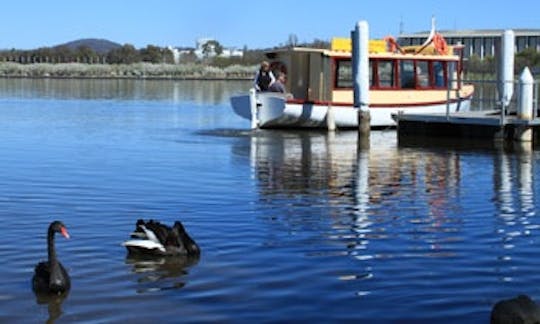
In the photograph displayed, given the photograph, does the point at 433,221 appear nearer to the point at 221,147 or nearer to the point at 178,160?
the point at 178,160

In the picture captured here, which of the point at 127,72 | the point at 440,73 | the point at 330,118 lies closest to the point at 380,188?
the point at 330,118

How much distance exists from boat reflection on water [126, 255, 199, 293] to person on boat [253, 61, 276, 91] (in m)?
20.3

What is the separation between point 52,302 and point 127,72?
125700mm

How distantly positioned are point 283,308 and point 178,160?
1334 centimetres

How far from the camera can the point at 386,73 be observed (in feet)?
107

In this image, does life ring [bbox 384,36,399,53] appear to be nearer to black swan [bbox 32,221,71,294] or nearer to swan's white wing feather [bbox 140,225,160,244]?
swan's white wing feather [bbox 140,225,160,244]

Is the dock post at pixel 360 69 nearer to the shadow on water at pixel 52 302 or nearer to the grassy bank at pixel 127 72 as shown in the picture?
the shadow on water at pixel 52 302

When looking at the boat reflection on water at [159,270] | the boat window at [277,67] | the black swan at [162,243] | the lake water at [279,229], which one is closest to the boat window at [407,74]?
the boat window at [277,67]

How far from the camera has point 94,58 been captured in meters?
162

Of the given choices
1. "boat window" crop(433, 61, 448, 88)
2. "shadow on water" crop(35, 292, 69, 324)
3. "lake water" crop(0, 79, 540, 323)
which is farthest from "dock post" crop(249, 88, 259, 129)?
"shadow on water" crop(35, 292, 69, 324)

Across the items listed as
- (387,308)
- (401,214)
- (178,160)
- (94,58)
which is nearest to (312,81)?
(178,160)

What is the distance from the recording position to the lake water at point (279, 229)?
9.42 metres

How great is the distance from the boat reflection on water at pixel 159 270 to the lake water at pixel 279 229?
0.03m

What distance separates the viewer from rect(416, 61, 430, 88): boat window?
3312 cm
